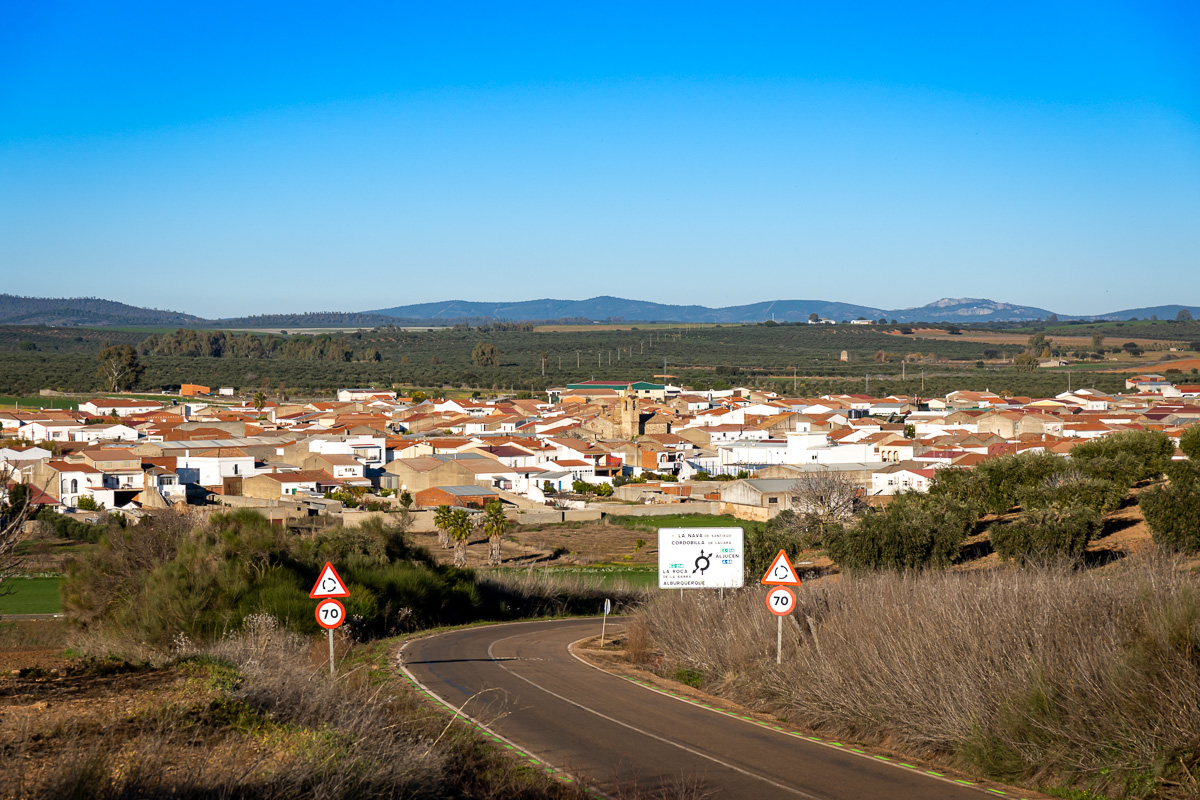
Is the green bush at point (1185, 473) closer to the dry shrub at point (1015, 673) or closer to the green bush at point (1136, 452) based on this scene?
the green bush at point (1136, 452)

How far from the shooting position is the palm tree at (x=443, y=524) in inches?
1896

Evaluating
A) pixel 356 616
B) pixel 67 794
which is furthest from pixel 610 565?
pixel 67 794

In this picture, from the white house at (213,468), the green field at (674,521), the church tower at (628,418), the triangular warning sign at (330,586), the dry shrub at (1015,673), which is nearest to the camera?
the dry shrub at (1015,673)

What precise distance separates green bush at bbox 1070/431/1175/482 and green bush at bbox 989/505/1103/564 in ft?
27.2

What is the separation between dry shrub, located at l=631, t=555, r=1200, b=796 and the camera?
874 cm

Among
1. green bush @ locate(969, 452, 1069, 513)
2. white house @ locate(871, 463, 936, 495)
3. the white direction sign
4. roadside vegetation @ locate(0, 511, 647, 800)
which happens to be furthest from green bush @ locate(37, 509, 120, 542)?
the white direction sign

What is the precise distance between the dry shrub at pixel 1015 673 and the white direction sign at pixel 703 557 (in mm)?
2701

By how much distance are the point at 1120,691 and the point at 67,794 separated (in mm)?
7626

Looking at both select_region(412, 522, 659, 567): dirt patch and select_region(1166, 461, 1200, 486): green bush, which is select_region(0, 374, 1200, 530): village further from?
select_region(1166, 461, 1200, 486): green bush

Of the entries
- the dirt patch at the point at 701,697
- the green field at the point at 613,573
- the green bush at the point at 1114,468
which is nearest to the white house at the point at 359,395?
the green field at the point at 613,573

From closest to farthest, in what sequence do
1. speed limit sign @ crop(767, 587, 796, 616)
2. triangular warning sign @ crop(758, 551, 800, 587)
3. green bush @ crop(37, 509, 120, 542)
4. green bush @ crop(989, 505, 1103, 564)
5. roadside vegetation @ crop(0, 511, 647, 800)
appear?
roadside vegetation @ crop(0, 511, 647, 800)
speed limit sign @ crop(767, 587, 796, 616)
triangular warning sign @ crop(758, 551, 800, 587)
green bush @ crop(989, 505, 1103, 564)
green bush @ crop(37, 509, 120, 542)

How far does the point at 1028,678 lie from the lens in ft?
32.0

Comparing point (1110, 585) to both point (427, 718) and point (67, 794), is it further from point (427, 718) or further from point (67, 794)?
point (67, 794)

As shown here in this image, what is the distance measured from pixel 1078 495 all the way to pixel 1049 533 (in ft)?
12.9
